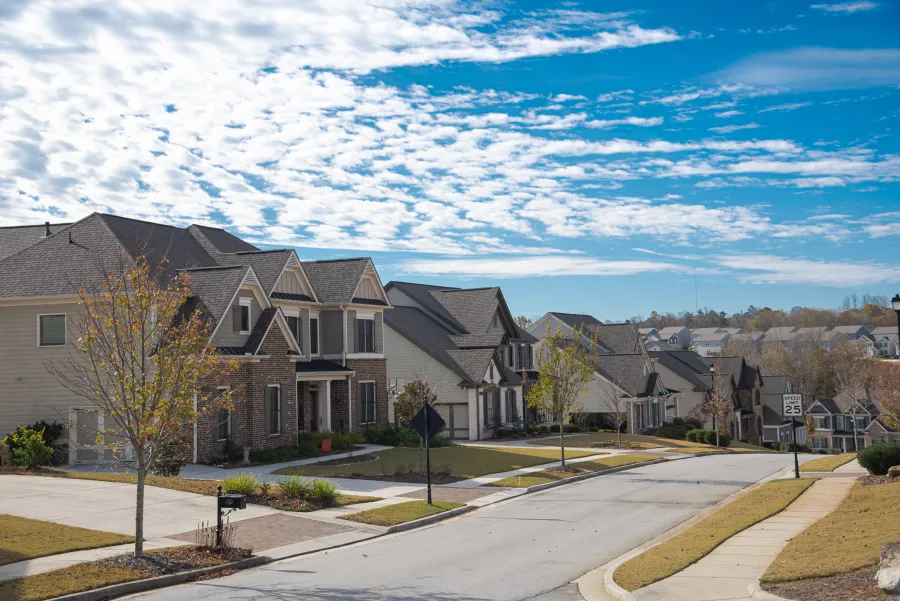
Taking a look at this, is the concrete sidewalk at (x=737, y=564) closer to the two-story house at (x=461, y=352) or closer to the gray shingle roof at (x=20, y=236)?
the two-story house at (x=461, y=352)

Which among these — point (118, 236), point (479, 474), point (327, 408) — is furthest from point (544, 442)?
point (118, 236)

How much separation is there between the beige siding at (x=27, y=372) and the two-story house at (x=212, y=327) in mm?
38

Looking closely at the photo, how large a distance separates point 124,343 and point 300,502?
8.09 m

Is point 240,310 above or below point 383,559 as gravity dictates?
above

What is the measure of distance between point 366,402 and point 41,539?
2724cm

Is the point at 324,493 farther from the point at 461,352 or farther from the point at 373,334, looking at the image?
the point at 461,352

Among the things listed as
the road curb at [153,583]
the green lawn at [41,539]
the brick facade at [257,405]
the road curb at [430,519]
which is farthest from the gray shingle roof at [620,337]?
the road curb at [153,583]

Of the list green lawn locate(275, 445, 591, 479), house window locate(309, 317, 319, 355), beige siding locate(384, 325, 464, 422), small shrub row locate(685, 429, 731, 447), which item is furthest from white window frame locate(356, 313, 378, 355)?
small shrub row locate(685, 429, 731, 447)

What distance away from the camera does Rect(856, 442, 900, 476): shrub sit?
25234 millimetres

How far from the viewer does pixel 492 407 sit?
52.0 m

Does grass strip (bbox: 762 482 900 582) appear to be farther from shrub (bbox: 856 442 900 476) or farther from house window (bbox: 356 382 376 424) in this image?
house window (bbox: 356 382 376 424)

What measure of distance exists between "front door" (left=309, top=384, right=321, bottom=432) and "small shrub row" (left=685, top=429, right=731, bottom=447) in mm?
30999

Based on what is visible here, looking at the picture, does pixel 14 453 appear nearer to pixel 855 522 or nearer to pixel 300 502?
pixel 300 502

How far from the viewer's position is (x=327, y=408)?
39969mm
